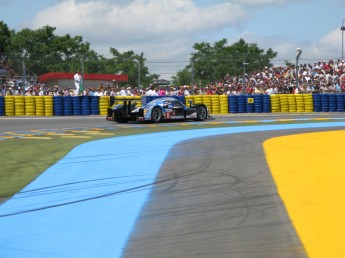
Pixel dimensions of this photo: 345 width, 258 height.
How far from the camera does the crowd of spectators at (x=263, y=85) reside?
2688 centimetres

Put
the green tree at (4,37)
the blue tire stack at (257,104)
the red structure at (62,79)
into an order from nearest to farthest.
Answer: the blue tire stack at (257,104) → the red structure at (62,79) → the green tree at (4,37)

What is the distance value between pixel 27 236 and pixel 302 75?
85.9 feet

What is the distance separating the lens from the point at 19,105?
23625mm

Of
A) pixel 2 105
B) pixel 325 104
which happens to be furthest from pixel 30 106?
pixel 325 104

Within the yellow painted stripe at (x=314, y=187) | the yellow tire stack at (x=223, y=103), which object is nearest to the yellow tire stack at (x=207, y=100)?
the yellow tire stack at (x=223, y=103)

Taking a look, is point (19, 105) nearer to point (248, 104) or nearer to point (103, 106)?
point (103, 106)

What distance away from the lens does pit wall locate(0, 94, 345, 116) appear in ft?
77.6

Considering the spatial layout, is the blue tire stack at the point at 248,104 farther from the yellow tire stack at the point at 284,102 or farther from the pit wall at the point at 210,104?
the yellow tire stack at the point at 284,102

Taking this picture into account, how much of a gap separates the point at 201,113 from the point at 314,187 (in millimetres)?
14160

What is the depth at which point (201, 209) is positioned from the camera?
19.7 feet

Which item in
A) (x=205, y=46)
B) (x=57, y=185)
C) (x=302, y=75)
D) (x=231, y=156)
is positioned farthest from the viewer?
(x=205, y=46)

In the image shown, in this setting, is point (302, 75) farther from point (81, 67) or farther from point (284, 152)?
point (284, 152)

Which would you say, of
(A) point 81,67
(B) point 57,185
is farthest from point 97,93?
(B) point 57,185

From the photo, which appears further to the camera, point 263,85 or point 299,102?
point 263,85
